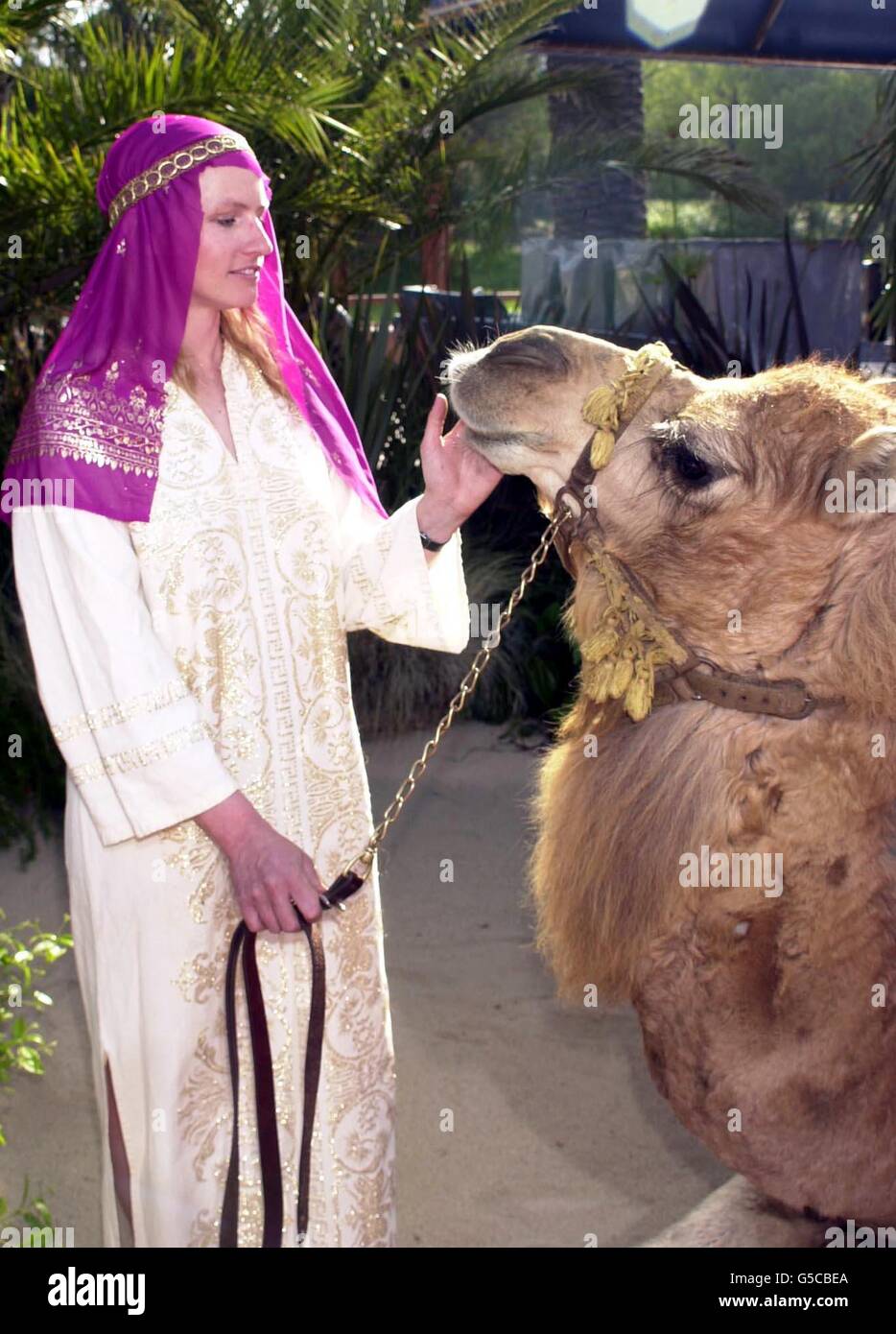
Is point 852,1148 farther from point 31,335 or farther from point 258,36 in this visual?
point 31,335

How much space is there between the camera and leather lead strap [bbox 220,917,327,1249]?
2516 millimetres

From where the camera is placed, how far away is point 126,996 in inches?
101

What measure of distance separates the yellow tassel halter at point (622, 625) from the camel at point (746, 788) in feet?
0.07

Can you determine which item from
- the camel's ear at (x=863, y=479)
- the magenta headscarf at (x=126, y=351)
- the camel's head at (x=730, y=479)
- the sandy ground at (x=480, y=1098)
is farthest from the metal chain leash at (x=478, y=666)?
the sandy ground at (x=480, y=1098)

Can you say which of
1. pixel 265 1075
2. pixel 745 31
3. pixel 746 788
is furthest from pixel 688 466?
pixel 745 31

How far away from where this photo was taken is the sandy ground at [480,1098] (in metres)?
3.81

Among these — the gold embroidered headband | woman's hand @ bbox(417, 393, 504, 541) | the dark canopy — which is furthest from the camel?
the dark canopy

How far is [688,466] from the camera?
214cm

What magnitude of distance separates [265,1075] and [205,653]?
72 centimetres

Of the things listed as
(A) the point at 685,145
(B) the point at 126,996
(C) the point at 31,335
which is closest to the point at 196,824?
(B) the point at 126,996

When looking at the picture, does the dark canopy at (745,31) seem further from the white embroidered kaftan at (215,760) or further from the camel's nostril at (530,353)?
the camel's nostril at (530,353)

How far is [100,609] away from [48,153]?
3.63m

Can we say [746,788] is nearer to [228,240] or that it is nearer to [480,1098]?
[228,240]

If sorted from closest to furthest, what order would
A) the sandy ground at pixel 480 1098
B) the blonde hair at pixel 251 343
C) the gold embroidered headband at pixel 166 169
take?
the gold embroidered headband at pixel 166 169
the blonde hair at pixel 251 343
the sandy ground at pixel 480 1098
